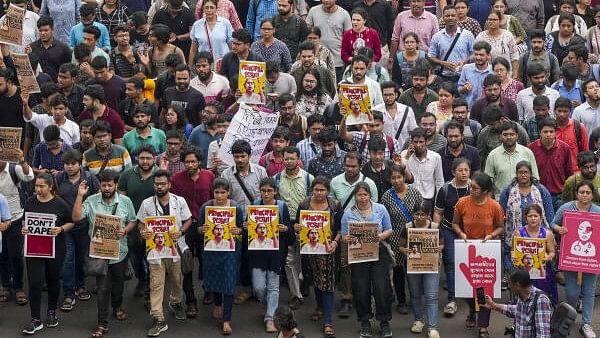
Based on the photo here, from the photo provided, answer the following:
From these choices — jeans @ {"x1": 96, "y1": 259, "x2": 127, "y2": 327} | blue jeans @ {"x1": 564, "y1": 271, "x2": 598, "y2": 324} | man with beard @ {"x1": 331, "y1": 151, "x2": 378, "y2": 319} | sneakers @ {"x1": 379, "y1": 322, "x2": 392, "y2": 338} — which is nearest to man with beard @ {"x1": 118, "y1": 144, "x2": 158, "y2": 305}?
jeans @ {"x1": 96, "y1": 259, "x2": 127, "y2": 327}

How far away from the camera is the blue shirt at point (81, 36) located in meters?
19.9

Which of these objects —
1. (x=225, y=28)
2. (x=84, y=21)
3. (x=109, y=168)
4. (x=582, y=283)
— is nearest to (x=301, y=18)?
(x=225, y=28)

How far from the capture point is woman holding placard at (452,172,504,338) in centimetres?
1514

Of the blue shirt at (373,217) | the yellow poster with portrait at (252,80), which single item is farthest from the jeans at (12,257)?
the blue shirt at (373,217)

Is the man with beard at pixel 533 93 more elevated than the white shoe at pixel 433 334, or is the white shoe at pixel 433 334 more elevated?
the man with beard at pixel 533 93

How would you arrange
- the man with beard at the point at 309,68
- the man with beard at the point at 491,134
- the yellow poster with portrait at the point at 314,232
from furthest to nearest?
the man with beard at the point at 309,68 → the man with beard at the point at 491,134 → the yellow poster with portrait at the point at 314,232

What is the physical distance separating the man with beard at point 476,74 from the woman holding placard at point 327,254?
3.92 meters

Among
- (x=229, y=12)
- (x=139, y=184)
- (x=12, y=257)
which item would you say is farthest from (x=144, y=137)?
(x=229, y=12)

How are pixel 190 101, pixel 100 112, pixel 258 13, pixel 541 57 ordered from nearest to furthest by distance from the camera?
pixel 100 112
pixel 190 101
pixel 541 57
pixel 258 13

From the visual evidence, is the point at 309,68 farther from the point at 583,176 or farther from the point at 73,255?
the point at 73,255

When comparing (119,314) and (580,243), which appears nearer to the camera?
(580,243)

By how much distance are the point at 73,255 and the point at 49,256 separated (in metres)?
0.68

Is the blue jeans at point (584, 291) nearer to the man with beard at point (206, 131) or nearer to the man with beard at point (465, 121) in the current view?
the man with beard at point (465, 121)

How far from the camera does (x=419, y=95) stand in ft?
59.1
